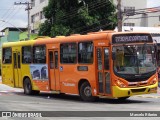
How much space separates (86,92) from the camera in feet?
60.8

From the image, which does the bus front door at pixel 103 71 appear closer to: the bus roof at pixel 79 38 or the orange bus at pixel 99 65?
the orange bus at pixel 99 65

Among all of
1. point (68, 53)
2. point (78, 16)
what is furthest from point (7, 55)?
point (78, 16)

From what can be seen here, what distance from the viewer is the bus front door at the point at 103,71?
1716cm

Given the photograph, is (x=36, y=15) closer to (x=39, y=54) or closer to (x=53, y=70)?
(x=39, y=54)

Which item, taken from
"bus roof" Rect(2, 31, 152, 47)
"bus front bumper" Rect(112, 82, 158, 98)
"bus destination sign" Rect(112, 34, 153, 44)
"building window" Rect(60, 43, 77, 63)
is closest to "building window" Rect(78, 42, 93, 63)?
"bus roof" Rect(2, 31, 152, 47)

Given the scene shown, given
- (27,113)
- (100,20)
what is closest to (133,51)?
(27,113)

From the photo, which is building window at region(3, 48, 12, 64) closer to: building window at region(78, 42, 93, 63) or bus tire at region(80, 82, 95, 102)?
building window at region(78, 42, 93, 63)

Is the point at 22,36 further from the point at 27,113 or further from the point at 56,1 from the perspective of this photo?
the point at 27,113

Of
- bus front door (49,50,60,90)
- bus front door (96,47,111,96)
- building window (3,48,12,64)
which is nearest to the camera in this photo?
bus front door (96,47,111,96)

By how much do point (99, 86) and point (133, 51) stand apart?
76.9 inches

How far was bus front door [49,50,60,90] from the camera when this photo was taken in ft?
67.5

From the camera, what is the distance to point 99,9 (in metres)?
47.3

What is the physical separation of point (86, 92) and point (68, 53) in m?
2.11

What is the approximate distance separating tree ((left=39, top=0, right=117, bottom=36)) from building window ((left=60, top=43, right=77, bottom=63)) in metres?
24.6
